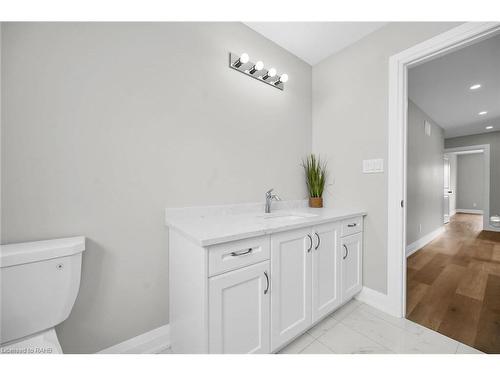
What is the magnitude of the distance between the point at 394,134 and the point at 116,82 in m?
1.90

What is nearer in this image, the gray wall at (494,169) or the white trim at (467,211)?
the gray wall at (494,169)

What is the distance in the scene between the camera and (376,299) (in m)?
1.63

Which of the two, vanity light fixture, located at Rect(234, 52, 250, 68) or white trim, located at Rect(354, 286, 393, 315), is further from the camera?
white trim, located at Rect(354, 286, 393, 315)

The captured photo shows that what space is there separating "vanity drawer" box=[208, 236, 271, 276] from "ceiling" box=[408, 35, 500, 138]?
272 cm

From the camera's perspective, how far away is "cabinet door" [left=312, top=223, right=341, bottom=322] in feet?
4.23

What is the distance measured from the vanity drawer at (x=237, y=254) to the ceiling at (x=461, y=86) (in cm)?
272

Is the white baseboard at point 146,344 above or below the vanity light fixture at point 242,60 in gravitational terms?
below

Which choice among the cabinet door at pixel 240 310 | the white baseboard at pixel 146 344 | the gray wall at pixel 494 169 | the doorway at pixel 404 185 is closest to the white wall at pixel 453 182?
the gray wall at pixel 494 169

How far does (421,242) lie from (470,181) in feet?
20.4

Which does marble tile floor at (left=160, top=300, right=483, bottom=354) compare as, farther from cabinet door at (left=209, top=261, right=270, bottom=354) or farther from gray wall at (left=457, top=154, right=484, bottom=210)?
gray wall at (left=457, top=154, right=484, bottom=210)

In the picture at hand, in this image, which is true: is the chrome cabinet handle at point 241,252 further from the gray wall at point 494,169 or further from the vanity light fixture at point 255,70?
the gray wall at point 494,169

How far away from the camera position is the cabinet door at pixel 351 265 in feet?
5.01

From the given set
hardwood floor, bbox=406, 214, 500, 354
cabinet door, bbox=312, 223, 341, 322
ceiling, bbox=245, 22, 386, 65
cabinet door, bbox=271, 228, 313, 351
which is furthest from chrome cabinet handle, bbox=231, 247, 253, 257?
ceiling, bbox=245, 22, 386, 65
